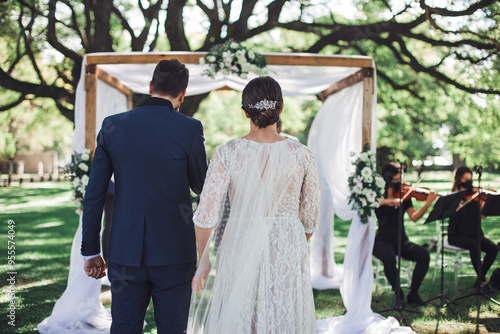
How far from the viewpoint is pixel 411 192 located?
218 inches

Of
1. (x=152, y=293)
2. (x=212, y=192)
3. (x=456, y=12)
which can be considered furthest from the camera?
(x=456, y=12)

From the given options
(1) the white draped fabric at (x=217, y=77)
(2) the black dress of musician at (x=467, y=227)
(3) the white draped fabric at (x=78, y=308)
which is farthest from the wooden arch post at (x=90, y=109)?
(2) the black dress of musician at (x=467, y=227)

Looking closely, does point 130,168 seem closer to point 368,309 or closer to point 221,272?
point 221,272

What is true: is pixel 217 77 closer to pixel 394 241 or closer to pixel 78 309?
pixel 394 241

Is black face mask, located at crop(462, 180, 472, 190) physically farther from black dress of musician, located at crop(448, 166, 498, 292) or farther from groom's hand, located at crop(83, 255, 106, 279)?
groom's hand, located at crop(83, 255, 106, 279)

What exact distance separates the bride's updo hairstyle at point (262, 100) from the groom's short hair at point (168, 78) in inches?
15.2

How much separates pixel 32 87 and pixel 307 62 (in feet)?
21.0

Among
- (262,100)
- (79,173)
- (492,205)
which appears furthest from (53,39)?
(492,205)

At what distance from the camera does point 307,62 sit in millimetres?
5047

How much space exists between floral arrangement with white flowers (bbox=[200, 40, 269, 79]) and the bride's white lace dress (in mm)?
2758

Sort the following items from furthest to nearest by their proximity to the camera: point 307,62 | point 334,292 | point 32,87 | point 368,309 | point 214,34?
point 214,34, point 32,87, point 334,292, point 307,62, point 368,309

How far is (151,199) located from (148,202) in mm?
24

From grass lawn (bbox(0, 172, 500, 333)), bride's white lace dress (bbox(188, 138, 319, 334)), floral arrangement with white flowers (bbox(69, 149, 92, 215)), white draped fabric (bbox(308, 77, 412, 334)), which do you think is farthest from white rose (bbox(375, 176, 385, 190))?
floral arrangement with white flowers (bbox(69, 149, 92, 215))

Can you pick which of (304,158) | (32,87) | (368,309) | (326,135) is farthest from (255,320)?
(32,87)
